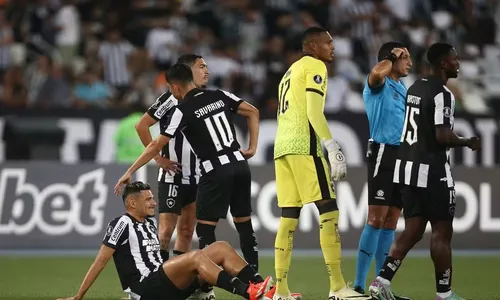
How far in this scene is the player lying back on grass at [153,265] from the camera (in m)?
8.71

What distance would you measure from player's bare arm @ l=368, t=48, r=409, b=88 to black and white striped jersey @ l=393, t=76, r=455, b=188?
1.10 ft

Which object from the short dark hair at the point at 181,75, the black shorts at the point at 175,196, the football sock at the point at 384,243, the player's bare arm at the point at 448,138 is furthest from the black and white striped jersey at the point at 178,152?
the player's bare arm at the point at 448,138

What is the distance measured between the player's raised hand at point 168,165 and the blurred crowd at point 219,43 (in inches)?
292

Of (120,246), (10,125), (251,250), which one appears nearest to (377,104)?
(251,250)

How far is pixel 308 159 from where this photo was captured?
9859 millimetres

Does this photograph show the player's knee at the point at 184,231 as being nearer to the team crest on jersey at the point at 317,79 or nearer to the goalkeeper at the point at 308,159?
the goalkeeper at the point at 308,159

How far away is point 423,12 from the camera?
2183cm

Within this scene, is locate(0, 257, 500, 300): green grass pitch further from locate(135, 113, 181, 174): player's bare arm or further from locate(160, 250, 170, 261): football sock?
locate(135, 113, 181, 174): player's bare arm

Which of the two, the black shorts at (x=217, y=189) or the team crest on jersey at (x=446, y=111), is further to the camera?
the black shorts at (x=217, y=189)

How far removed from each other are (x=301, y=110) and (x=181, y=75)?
115 centimetres

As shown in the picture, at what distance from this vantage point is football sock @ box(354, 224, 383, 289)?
1039 centimetres

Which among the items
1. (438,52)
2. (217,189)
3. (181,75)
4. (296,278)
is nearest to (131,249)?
(217,189)

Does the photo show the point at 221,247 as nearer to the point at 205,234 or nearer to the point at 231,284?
the point at 231,284

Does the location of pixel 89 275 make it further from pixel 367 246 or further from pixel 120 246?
pixel 367 246
